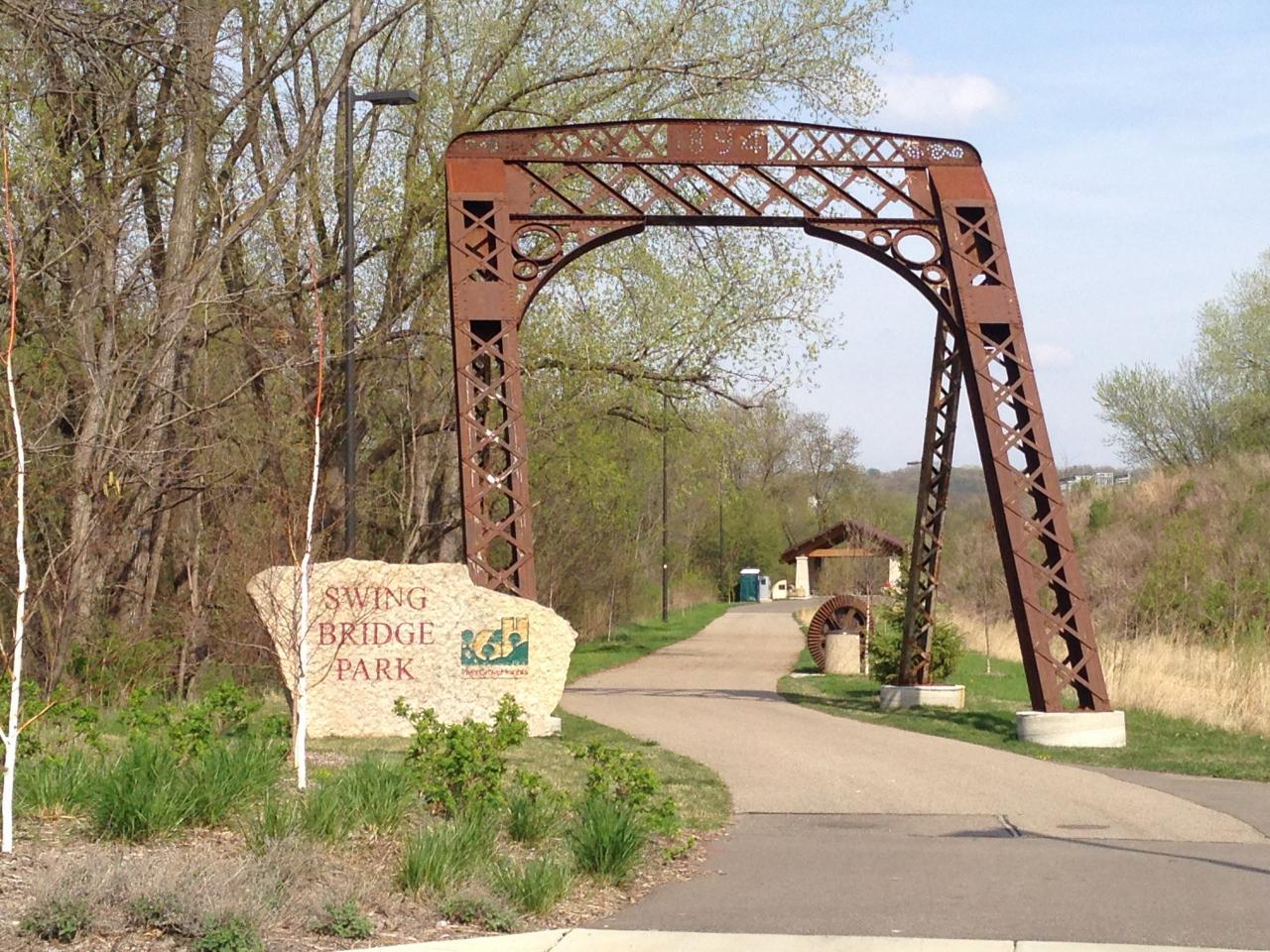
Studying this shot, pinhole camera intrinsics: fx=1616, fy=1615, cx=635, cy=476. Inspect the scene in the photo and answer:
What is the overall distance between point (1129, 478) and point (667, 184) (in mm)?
50152

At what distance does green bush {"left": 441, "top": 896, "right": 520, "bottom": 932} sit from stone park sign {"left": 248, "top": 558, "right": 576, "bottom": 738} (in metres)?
7.83

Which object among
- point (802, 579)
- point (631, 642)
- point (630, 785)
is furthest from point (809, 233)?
point (802, 579)

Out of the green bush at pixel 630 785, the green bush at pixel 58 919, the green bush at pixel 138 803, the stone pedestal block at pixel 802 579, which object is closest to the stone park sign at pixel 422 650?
the green bush at pixel 630 785

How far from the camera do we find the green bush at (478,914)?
7.90 metres

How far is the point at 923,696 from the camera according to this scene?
21.1m

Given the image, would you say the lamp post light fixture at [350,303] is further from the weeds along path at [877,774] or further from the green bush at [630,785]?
the green bush at [630,785]

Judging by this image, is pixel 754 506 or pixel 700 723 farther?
pixel 754 506

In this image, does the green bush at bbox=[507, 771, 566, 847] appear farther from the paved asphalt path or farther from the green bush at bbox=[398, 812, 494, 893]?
the paved asphalt path

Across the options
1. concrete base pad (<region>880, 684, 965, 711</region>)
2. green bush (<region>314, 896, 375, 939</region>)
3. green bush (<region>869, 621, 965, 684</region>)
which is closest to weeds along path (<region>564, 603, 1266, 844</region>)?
concrete base pad (<region>880, 684, 965, 711</region>)

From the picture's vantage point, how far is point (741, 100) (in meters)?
28.8

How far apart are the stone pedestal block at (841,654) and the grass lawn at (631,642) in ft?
15.5

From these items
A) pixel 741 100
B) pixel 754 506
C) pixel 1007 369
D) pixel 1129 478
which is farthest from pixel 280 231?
pixel 754 506

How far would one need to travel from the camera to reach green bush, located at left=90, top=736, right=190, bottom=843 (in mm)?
8859

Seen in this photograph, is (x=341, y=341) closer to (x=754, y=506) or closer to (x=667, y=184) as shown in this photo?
(x=667, y=184)
